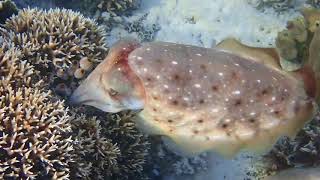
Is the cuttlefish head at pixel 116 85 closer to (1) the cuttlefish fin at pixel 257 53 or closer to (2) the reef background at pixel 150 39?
(2) the reef background at pixel 150 39

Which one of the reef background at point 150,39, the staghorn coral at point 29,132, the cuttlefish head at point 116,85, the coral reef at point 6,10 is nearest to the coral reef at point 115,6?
the reef background at point 150,39

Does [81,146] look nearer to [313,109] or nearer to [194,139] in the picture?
[194,139]

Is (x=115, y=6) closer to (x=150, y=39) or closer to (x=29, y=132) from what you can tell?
(x=150, y=39)

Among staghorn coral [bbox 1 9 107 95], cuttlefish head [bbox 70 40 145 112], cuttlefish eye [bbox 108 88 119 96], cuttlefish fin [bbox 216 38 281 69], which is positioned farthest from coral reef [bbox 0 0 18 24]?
cuttlefish fin [bbox 216 38 281 69]

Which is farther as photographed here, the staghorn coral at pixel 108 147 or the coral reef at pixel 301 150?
the coral reef at pixel 301 150

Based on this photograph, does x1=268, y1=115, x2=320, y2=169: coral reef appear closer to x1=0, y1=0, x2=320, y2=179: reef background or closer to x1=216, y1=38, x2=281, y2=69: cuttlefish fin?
x1=0, y1=0, x2=320, y2=179: reef background

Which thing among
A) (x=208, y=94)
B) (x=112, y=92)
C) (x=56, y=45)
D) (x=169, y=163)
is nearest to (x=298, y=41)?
(x=169, y=163)

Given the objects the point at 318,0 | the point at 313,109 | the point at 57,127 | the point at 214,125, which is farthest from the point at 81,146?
the point at 318,0
